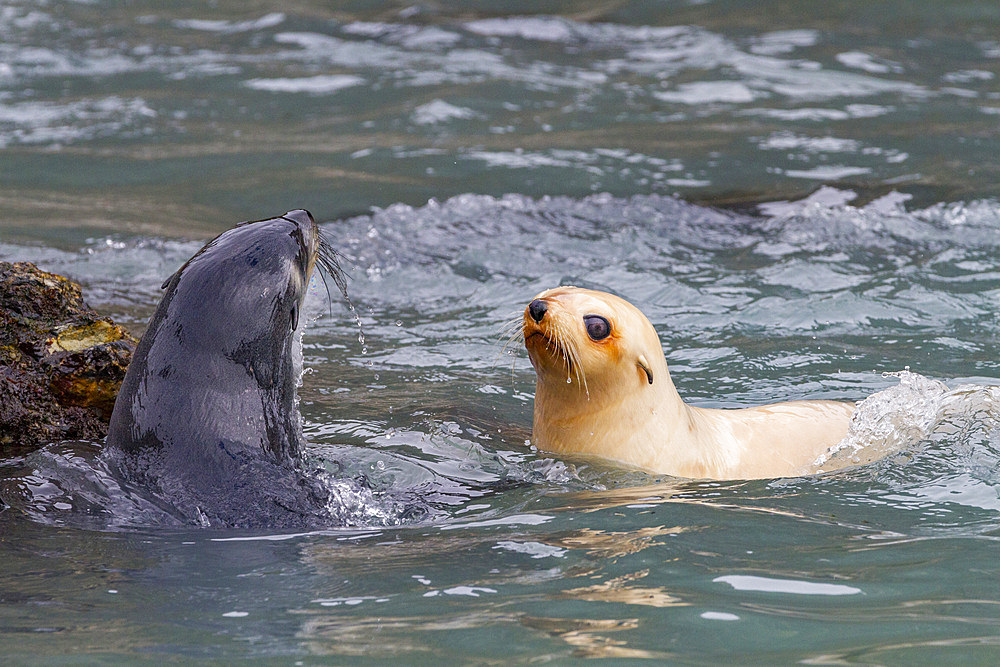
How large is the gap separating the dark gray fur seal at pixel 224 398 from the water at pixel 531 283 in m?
0.13

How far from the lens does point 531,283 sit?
22.0 feet

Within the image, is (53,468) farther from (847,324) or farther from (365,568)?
(847,324)

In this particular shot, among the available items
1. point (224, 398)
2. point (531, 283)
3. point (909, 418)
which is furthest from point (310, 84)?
point (224, 398)

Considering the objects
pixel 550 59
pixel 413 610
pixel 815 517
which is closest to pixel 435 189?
pixel 550 59

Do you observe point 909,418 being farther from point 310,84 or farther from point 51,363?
point 310,84

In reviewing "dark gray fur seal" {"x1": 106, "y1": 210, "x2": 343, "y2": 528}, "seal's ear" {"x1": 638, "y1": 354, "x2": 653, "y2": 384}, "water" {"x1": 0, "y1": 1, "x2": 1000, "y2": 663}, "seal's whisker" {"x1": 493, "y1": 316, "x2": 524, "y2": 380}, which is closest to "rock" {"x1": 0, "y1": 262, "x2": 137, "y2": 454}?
"water" {"x1": 0, "y1": 1, "x2": 1000, "y2": 663}

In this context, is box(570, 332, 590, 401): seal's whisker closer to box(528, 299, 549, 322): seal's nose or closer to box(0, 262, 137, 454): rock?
box(528, 299, 549, 322): seal's nose

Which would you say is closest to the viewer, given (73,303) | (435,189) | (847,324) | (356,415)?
(73,303)

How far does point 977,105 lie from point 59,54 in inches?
330

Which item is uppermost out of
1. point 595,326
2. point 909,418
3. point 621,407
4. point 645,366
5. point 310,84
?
point 310,84

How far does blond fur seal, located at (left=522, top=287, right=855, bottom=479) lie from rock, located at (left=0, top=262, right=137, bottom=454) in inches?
56.5

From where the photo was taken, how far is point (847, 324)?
19.8 ft

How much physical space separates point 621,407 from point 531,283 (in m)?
2.59

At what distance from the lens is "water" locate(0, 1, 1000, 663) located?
105 inches
